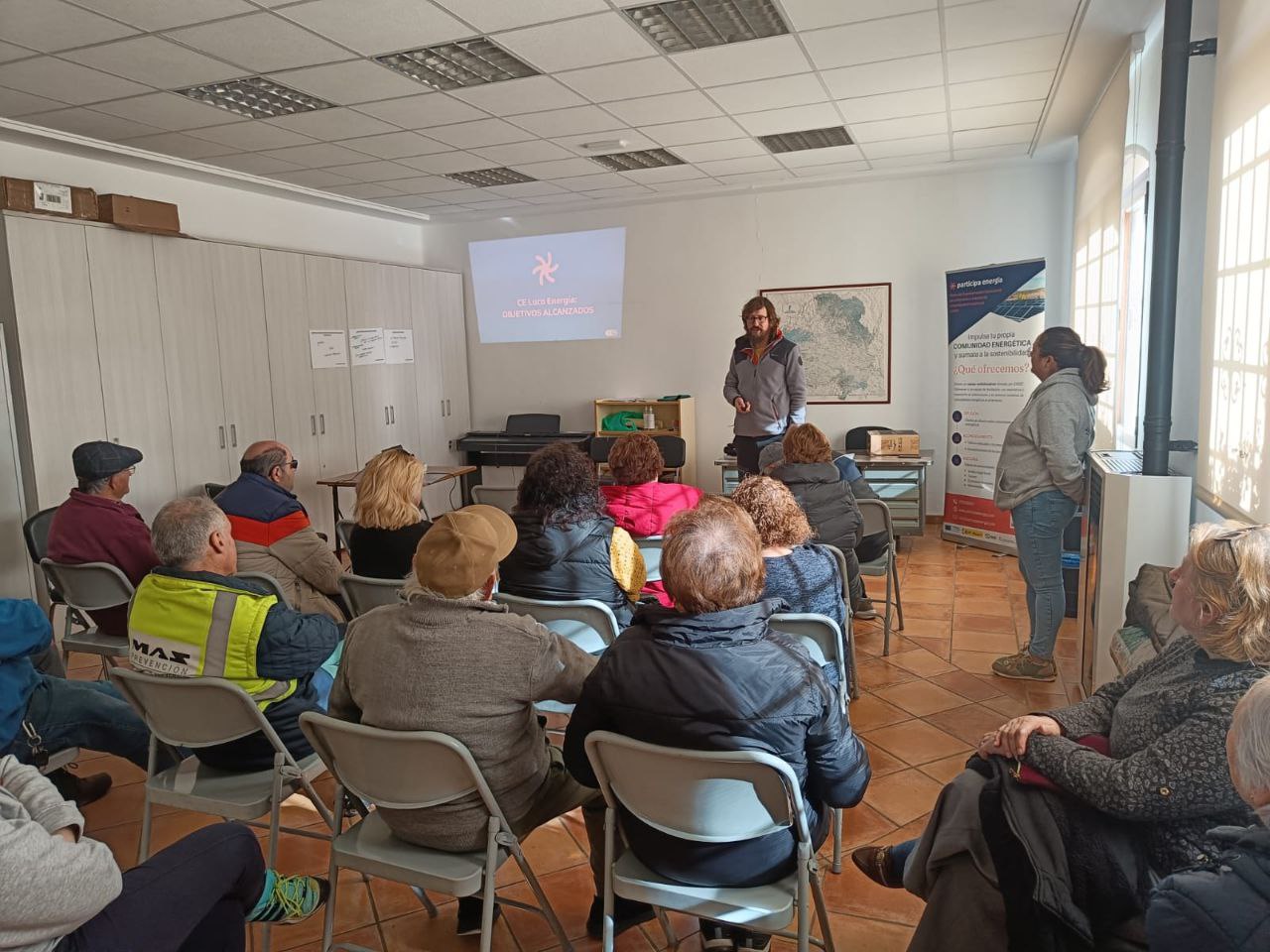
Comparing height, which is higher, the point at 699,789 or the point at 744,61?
the point at 744,61

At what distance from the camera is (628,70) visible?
4254 mm

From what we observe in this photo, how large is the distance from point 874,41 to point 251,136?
3.71 meters

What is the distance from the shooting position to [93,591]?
3.35 m

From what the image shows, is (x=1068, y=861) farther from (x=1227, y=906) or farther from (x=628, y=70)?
(x=628, y=70)

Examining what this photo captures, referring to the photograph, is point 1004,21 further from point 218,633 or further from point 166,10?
point 218,633

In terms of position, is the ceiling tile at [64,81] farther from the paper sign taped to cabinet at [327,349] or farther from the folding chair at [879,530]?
the folding chair at [879,530]

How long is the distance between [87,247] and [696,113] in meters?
3.83

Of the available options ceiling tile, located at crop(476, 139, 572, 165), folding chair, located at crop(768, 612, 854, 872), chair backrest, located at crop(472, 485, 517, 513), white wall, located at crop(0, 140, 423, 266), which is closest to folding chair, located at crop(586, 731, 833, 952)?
folding chair, located at crop(768, 612, 854, 872)

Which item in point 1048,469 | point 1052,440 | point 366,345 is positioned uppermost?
point 366,345

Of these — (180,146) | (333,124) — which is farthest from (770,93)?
(180,146)

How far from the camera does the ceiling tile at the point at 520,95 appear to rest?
4406 millimetres

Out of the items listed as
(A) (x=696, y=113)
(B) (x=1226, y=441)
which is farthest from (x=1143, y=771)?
(A) (x=696, y=113)

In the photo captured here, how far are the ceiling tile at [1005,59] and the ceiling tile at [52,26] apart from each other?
382 cm

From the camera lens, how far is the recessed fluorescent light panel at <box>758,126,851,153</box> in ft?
18.6
